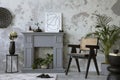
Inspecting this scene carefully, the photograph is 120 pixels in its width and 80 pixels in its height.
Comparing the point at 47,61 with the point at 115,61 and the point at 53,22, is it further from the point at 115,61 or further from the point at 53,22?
the point at 115,61

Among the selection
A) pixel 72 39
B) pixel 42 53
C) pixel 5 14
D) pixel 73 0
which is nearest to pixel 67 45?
pixel 72 39

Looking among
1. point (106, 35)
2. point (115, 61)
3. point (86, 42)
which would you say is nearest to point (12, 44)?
point (86, 42)

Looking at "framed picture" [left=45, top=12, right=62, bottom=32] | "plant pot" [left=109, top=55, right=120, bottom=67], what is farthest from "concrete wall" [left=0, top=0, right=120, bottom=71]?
"plant pot" [left=109, top=55, right=120, bottom=67]

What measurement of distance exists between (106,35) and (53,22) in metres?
1.51

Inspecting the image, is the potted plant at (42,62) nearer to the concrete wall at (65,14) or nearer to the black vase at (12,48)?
the concrete wall at (65,14)

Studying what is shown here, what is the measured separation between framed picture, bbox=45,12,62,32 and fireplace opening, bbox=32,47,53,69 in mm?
563

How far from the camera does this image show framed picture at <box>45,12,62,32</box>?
728 cm

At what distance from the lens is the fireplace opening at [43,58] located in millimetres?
7109

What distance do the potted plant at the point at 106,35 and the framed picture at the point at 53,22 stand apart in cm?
91

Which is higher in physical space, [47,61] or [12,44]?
[12,44]

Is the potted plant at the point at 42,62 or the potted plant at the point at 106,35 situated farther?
the potted plant at the point at 42,62

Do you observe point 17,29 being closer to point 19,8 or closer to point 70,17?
point 19,8

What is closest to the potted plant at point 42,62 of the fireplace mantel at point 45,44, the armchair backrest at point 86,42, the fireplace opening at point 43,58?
the fireplace opening at point 43,58

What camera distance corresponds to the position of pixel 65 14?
289 inches
